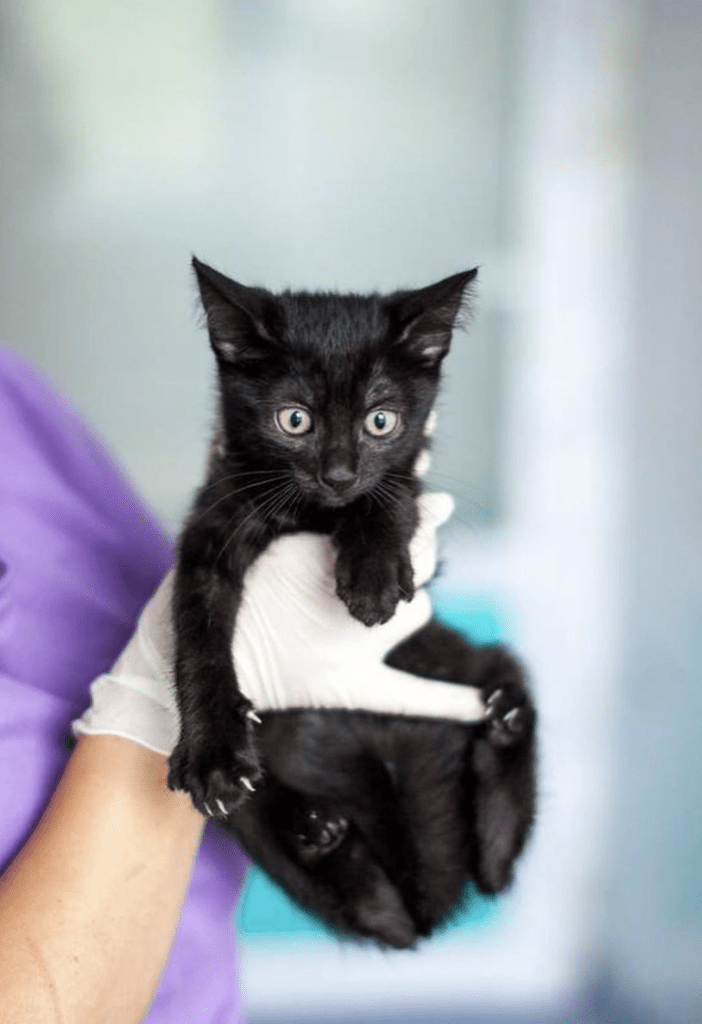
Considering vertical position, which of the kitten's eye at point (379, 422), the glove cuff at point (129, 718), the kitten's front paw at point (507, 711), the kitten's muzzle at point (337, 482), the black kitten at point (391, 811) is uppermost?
the kitten's eye at point (379, 422)

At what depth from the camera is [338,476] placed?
1.35 metres

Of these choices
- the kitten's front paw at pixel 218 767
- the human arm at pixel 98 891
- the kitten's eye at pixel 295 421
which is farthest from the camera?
the kitten's eye at pixel 295 421

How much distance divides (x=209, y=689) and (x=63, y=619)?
30cm

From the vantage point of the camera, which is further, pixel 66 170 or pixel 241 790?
pixel 66 170

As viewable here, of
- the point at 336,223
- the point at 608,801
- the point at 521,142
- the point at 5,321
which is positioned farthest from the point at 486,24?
the point at 608,801

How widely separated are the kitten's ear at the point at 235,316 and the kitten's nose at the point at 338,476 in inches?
8.5

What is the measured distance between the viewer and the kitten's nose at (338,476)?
4.42ft

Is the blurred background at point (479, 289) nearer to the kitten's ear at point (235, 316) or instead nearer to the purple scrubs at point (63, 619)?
the purple scrubs at point (63, 619)

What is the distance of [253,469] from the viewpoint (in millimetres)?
1494

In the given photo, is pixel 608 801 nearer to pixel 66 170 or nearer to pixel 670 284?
pixel 670 284

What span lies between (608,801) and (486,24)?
2154 mm

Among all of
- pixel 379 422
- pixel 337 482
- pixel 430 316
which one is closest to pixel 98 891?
pixel 337 482

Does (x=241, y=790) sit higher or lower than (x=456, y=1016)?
higher

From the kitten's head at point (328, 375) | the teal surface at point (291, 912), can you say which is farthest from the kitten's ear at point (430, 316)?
the teal surface at point (291, 912)
